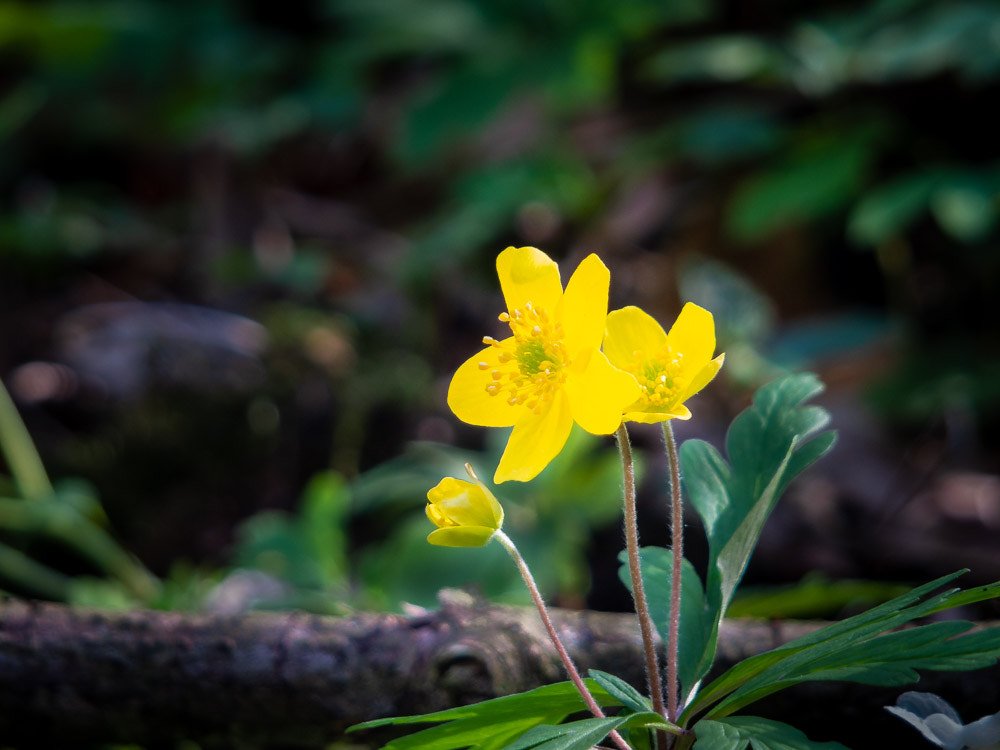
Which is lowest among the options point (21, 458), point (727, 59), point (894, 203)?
point (21, 458)

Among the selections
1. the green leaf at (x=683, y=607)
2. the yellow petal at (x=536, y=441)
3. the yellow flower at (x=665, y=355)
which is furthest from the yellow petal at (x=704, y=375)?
the green leaf at (x=683, y=607)

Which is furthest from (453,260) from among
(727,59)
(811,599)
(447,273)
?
(811,599)

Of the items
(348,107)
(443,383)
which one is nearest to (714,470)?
(443,383)

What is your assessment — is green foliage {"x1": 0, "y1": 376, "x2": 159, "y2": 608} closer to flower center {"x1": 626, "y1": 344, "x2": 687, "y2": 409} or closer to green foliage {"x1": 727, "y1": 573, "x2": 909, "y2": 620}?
green foliage {"x1": 727, "y1": 573, "x2": 909, "y2": 620}

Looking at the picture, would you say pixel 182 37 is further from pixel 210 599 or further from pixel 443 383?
pixel 210 599

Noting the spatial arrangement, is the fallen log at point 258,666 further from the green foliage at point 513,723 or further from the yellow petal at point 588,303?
the yellow petal at point 588,303

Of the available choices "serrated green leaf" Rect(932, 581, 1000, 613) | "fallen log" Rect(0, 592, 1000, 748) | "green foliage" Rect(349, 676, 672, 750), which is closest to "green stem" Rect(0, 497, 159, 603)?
"fallen log" Rect(0, 592, 1000, 748)

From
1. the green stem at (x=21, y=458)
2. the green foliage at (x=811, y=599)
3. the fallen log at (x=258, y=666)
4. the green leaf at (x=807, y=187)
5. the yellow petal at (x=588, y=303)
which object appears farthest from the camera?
the green leaf at (x=807, y=187)

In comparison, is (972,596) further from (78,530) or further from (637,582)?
(78,530)

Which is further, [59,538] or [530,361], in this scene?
[59,538]
